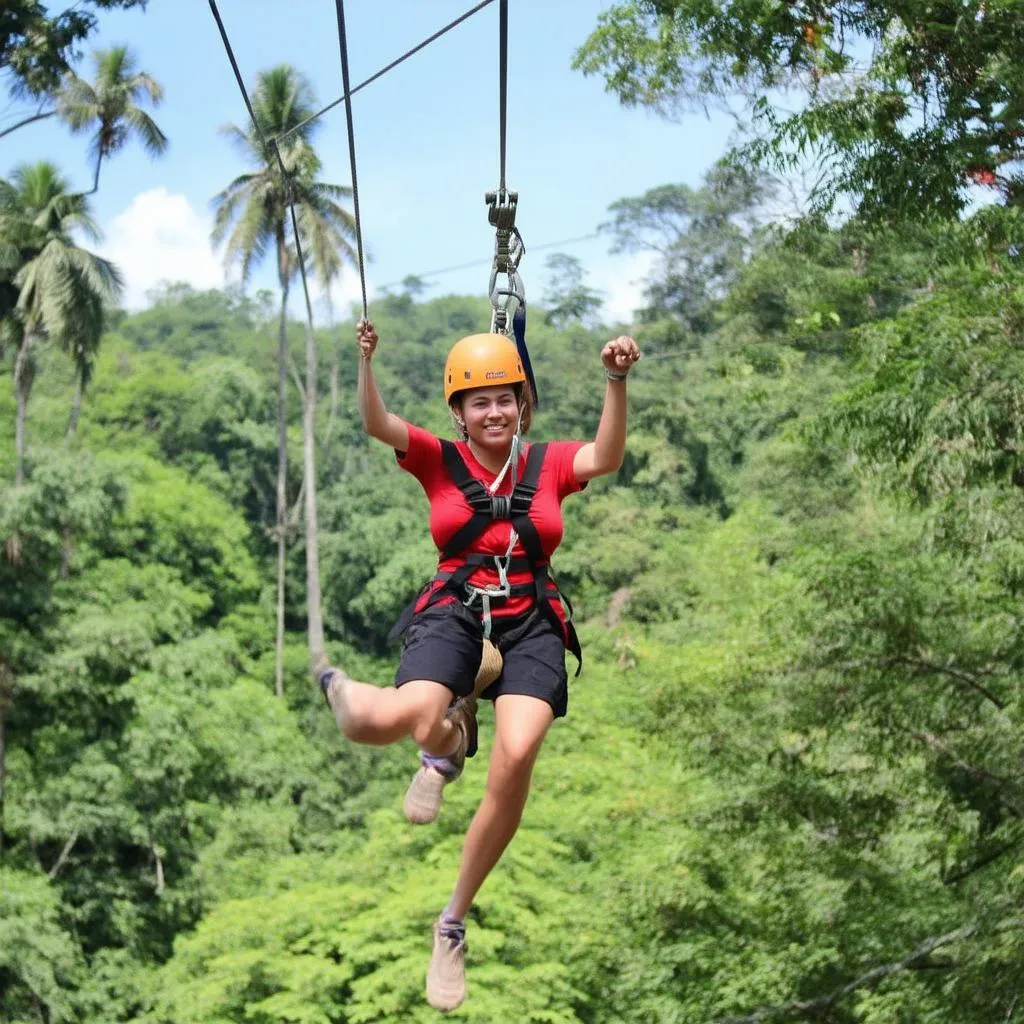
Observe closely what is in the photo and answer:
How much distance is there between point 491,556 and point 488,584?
71 mm

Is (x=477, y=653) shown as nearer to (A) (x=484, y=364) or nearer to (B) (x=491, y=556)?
(B) (x=491, y=556)

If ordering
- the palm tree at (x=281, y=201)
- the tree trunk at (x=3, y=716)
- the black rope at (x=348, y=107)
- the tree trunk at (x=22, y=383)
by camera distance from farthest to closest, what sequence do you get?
the palm tree at (x=281, y=201) < the tree trunk at (x=22, y=383) < the tree trunk at (x=3, y=716) < the black rope at (x=348, y=107)

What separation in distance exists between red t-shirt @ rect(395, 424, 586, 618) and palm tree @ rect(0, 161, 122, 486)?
18735mm

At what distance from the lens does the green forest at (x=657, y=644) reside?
7.45 m

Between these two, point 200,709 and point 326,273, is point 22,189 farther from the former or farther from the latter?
point 200,709

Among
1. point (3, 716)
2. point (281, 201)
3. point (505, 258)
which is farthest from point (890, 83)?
point (281, 201)

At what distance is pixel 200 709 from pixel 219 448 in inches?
757

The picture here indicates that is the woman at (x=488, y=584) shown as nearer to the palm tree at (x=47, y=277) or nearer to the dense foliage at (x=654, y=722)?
the dense foliage at (x=654, y=722)

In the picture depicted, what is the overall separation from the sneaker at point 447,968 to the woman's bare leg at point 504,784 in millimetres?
44

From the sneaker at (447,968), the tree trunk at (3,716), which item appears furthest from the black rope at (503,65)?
the tree trunk at (3,716)

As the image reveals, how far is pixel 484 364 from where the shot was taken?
365cm

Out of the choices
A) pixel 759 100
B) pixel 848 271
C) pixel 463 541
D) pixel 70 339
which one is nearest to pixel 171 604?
pixel 70 339

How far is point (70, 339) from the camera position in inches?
882

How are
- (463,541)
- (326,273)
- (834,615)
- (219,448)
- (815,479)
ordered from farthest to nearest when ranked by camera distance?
(219,448) → (326,273) → (815,479) → (834,615) → (463,541)
